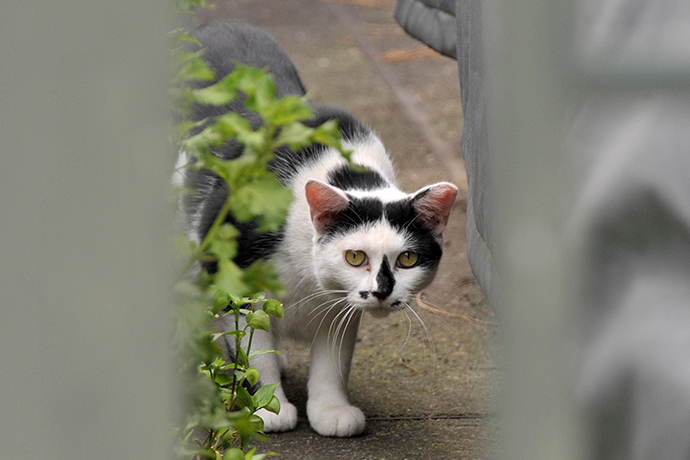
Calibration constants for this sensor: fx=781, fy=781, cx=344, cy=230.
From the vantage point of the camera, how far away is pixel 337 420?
2.02m

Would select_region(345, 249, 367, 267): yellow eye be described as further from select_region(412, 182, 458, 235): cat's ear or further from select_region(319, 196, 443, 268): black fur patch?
select_region(412, 182, 458, 235): cat's ear

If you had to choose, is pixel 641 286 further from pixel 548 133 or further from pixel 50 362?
pixel 50 362

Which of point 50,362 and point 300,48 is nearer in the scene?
point 50,362

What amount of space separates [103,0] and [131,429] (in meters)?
0.25

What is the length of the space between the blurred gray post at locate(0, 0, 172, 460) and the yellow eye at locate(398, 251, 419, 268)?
152cm

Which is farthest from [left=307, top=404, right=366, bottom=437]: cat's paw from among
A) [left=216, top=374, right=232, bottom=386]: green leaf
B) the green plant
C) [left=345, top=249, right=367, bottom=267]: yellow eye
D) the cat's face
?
the green plant

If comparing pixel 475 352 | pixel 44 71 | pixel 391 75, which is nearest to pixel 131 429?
pixel 44 71

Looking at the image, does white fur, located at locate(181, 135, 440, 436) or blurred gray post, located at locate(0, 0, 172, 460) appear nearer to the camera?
blurred gray post, located at locate(0, 0, 172, 460)

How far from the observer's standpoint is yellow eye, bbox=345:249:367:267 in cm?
194

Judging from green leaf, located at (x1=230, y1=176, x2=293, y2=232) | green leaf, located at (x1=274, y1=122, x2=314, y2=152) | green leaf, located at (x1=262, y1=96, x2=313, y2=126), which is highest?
green leaf, located at (x1=262, y1=96, x2=313, y2=126)

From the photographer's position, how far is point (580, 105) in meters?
0.52

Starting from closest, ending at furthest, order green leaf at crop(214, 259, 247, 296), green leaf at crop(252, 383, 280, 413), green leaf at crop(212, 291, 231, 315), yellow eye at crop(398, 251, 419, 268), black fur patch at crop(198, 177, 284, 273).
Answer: green leaf at crop(214, 259, 247, 296) → green leaf at crop(212, 291, 231, 315) → green leaf at crop(252, 383, 280, 413) → yellow eye at crop(398, 251, 419, 268) → black fur patch at crop(198, 177, 284, 273)

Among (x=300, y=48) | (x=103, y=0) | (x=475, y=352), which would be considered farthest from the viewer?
(x=300, y=48)

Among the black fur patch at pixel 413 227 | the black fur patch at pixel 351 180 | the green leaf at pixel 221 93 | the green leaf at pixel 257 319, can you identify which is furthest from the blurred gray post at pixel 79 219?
the black fur patch at pixel 351 180
